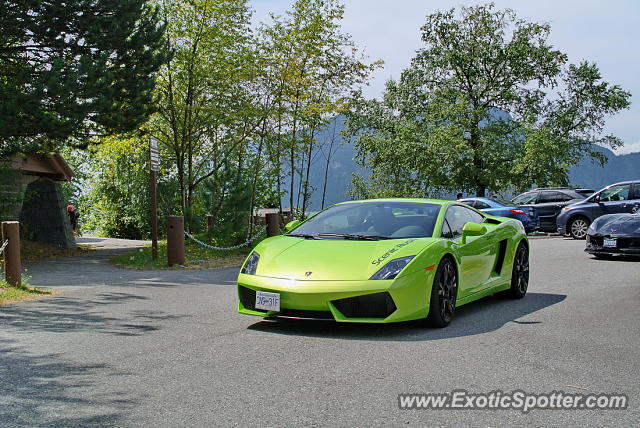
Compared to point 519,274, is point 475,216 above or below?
above

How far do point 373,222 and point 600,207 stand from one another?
613 inches

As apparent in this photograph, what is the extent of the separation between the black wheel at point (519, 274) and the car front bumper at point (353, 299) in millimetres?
3001

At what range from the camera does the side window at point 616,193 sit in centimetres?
2065

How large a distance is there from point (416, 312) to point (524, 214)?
17786 millimetres

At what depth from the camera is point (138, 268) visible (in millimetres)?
15070

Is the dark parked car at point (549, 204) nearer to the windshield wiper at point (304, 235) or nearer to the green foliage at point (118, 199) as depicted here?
the green foliage at point (118, 199)

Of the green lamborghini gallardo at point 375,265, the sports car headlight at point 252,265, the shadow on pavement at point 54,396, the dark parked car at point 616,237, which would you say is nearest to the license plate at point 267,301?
the green lamborghini gallardo at point 375,265

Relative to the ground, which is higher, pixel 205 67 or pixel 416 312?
pixel 205 67

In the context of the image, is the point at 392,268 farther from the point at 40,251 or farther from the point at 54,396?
the point at 40,251

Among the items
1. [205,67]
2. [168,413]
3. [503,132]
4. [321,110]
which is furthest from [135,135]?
[503,132]

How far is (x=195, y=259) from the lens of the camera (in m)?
16.5

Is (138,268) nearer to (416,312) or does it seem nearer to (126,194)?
(416,312)

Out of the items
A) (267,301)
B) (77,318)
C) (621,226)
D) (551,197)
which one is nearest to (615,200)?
(551,197)

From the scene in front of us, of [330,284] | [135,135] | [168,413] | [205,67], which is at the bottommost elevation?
[168,413]
